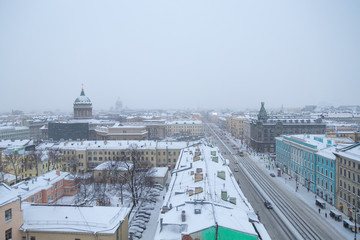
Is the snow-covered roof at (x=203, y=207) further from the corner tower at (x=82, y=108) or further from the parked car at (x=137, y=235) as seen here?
the corner tower at (x=82, y=108)

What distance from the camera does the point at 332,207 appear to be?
4028 centimetres

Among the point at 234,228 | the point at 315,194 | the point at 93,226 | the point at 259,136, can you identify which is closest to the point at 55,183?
the point at 93,226

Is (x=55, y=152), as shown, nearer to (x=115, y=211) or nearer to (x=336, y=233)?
(x=115, y=211)

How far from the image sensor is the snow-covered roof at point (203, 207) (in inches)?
794

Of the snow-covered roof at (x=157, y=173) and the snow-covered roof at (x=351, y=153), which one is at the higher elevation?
the snow-covered roof at (x=351, y=153)

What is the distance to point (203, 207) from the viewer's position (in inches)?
907

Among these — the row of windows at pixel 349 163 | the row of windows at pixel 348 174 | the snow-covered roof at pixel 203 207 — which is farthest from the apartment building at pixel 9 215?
the row of windows at pixel 349 163

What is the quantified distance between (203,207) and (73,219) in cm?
1190

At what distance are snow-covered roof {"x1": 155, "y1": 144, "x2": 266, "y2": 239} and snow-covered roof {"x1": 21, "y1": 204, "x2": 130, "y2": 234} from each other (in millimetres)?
4717

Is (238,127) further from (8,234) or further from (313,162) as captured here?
(8,234)

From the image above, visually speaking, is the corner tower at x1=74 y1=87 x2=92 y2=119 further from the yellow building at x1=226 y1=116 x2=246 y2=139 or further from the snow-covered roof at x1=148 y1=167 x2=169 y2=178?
the snow-covered roof at x1=148 y1=167 x2=169 y2=178

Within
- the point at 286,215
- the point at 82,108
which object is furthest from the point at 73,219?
the point at 82,108

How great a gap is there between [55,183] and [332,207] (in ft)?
144

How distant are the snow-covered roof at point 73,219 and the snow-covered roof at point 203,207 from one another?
15.5ft
